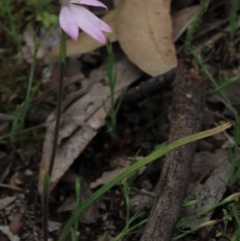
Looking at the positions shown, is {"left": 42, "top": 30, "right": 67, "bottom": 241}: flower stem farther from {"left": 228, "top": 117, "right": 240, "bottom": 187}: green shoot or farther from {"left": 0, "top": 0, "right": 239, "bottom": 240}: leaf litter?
{"left": 228, "top": 117, "right": 240, "bottom": 187}: green shoot

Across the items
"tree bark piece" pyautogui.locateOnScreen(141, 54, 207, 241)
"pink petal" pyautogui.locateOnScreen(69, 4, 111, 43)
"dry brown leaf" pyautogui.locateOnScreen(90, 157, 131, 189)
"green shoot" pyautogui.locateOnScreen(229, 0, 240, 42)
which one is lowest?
"dry brown leaf" pyautogui.locateOnScreen(90, 157, 131, 189)

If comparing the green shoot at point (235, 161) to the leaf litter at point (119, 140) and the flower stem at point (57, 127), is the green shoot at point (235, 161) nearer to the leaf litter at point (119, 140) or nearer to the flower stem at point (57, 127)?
the leaf litter at point (119, 140)

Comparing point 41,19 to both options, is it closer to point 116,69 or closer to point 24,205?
point 116,69

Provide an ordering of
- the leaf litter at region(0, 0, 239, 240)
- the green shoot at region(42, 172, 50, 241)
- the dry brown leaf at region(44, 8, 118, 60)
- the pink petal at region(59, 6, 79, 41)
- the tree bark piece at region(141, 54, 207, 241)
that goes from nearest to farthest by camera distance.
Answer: the pink petal at region(59, 6, 79, 41) → the green shoot at region(42, 172, 50, 241) → the tree bark piece at region(141, 54, 207, 241) → the leaf litter at region(0, 0, 239, 240) → the dry brown leaf at region(44, 8, 118, 60)

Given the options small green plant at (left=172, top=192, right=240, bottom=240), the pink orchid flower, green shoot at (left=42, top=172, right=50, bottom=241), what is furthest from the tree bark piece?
the pink orchid flower

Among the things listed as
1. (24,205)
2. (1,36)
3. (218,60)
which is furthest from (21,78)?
(218,60)

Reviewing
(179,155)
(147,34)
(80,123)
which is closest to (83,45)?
(147,34)

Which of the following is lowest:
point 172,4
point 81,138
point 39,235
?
point 39,235
